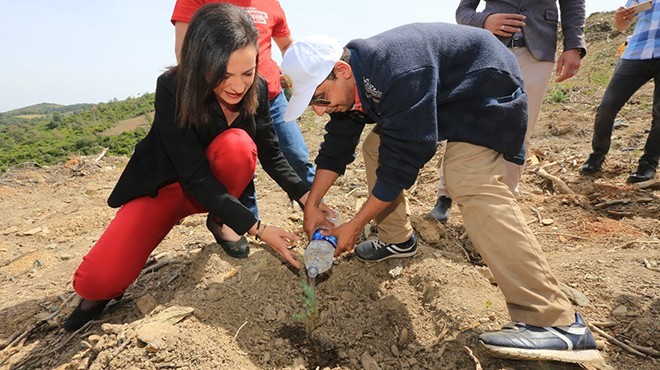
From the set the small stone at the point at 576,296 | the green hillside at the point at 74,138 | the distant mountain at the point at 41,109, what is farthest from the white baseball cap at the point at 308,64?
the distant mountain at the point at 41,109

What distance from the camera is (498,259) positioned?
1736 mm

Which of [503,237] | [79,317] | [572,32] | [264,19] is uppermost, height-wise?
[264,19]

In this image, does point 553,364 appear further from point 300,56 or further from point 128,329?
point 128,329

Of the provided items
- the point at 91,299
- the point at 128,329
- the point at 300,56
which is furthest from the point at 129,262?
the point at 300,56

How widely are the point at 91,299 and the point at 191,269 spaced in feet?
1.77

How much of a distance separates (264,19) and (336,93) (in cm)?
120

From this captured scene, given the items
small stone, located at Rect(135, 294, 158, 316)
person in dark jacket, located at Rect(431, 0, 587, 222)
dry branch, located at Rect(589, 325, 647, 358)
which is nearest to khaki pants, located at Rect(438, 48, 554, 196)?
person in dark jacket, located at Rect(431, 0, 587, 222)

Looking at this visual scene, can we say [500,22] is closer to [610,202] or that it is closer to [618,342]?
[610,202]

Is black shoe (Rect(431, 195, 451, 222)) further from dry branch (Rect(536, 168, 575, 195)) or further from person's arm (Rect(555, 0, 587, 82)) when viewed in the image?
dry branch (Rect(536, 168, 575, 195))

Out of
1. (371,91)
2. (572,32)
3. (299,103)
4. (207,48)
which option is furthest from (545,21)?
(207,48)

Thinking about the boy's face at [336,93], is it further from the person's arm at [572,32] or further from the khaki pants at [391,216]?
the person's arm at [572,32]

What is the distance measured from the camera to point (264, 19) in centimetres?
273

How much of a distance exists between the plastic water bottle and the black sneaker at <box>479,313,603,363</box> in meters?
0.76

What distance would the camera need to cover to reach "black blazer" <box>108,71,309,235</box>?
207cm
